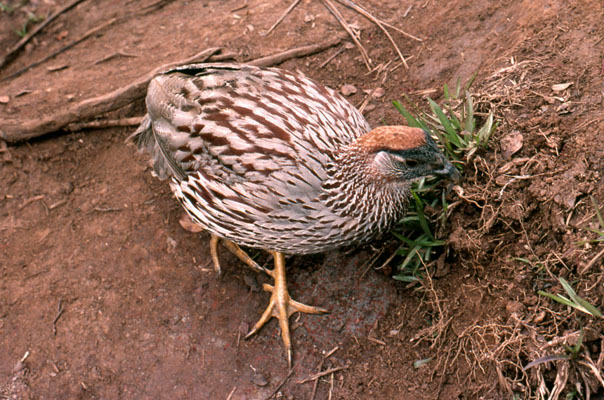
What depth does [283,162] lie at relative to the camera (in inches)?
126

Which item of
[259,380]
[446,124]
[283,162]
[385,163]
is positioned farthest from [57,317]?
[446,124]

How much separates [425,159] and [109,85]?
2888 millimetres

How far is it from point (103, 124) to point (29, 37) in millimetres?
1777

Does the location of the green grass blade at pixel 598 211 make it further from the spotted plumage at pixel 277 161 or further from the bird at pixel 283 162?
the spotted plumage at pixel 277 161

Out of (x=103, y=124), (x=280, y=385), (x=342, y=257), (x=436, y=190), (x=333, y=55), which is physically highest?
(x=333, y=55)

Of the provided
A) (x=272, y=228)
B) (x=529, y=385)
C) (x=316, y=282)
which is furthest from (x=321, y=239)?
(x=529, y=385)

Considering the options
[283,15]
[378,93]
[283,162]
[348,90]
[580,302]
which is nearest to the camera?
[580,302]

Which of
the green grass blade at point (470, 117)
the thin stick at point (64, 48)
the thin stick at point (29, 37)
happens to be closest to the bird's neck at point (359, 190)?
the green grass blade at point (470, 117)

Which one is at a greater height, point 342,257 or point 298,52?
point 298,52

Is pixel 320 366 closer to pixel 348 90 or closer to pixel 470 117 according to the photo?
pixel 470 117

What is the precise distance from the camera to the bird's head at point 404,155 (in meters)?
3.07

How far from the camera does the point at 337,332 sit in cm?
357

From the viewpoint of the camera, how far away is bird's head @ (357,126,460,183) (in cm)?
307

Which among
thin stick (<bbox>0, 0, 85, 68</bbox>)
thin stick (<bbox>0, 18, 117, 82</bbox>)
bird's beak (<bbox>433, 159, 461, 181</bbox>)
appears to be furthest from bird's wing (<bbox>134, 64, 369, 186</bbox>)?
thin stick (<bbox>0, 0, 85, 68</bbox>)
